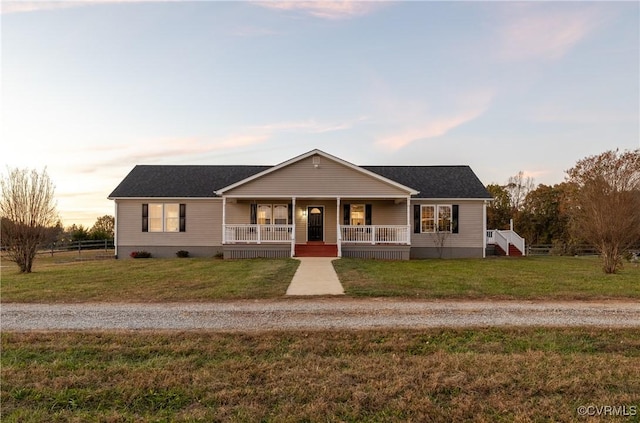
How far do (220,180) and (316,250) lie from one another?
8.25 metres

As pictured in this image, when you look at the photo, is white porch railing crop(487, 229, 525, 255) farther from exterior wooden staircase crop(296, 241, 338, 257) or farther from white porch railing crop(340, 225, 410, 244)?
exterior wooden staircase crop(296, 241, 338, 257)

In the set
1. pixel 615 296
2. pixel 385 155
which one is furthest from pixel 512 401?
pixel 385 155

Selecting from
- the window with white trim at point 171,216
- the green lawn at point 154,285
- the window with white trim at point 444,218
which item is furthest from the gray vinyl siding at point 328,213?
the green lawn at point 154,285

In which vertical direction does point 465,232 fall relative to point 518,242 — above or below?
above

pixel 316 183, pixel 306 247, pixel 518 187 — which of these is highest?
pixel 518 187

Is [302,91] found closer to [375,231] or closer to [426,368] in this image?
[375,231]

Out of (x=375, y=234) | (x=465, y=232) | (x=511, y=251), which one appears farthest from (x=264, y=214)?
(x=511, y=251)

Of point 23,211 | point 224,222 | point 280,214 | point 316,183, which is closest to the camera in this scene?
point 23,211

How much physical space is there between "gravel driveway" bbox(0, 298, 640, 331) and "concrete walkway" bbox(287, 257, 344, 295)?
3.37 ft

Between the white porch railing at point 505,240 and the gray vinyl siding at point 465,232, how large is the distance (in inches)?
81.4

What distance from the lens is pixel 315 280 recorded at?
443 inches

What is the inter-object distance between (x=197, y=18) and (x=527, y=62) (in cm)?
1570

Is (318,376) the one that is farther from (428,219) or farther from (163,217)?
(163,217)

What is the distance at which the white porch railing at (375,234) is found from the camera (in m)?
19.1
